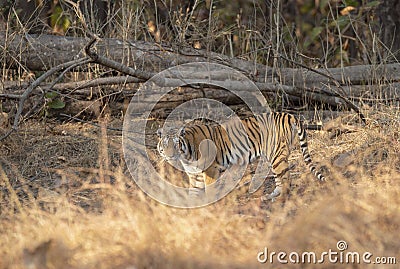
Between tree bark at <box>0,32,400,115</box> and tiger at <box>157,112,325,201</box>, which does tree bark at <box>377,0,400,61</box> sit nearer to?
tree bark at <box>0,32,400,115</box>

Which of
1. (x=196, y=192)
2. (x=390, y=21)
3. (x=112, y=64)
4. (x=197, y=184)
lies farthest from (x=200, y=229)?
(x=390, y=21)

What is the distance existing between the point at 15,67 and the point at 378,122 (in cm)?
440

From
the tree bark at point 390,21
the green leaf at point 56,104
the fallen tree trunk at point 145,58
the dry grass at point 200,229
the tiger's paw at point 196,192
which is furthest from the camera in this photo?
the tree bark at point 390,21

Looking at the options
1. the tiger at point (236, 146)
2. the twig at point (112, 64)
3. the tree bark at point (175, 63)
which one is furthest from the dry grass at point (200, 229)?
the tree bark at point (175, 63)

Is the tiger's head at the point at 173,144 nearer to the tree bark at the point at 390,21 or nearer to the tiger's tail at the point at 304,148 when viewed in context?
the tiger's tail at the point at 304,148

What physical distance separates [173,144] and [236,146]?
29.7 inches

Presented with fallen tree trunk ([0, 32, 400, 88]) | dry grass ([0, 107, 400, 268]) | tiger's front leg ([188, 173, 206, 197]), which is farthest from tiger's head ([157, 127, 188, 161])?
fallen tree trunk ([0, 32, 400, 88])

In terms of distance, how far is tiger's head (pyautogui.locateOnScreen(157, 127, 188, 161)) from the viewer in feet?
21.5

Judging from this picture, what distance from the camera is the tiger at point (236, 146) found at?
660cm

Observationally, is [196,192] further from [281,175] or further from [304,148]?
[304,148]

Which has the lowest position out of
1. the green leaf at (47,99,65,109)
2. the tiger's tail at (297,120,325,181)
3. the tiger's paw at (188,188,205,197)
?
the tiger's paw at (188,188,205,197)

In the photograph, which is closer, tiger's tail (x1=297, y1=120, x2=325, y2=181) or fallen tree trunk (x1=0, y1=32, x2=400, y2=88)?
tiger's tail (x1=297, y1=120, x2=325, y2=181)

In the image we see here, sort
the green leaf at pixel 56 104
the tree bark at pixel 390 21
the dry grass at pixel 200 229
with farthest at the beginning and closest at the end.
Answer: the tree bark at pixel 390 21 < the green leaf at pixel 56 104 < the dry grass at pixel 200 229

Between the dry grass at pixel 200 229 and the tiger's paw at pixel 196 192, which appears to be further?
the tiger's paw at pixel 196 192
